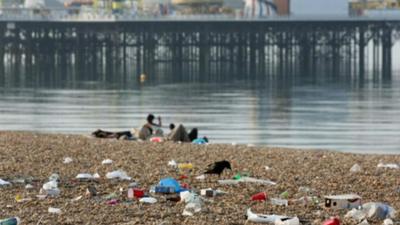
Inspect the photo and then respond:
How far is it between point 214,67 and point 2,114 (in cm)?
4499

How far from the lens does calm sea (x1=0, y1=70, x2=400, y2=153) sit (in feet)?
100

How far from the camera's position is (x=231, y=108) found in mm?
41344

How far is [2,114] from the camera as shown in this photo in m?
38.2

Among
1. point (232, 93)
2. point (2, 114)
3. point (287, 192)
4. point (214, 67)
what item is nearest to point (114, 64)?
point (214, 67)

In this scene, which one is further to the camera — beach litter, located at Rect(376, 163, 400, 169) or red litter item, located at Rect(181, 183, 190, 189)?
beach litter, located at Rect(376, 163, 400, 169)

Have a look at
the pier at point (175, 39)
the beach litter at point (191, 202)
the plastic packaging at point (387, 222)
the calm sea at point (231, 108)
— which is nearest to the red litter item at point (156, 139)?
the calm sea at point (231, 108)

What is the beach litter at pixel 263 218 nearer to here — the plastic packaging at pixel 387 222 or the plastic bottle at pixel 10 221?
the plastic packaging at pixel 387 222

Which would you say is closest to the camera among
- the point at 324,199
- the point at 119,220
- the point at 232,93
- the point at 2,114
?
the point at 119,220

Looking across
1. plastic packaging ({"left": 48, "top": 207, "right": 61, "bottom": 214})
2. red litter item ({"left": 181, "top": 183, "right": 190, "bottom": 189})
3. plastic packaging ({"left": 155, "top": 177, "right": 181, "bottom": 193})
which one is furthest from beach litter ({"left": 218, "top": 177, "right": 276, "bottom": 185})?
plastic packaging ({"left": 48, "top": 207, "right": 61, "bottom": 214})

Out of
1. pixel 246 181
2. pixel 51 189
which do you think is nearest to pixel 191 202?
pixel 51 189

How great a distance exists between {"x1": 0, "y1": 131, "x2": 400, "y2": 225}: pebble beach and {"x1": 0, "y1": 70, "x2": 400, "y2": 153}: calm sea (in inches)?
230

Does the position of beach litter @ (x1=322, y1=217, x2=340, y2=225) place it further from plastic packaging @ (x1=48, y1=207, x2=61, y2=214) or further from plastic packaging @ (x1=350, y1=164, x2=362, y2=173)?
plastic packaging @ (x1=350, y1=164, x2=362, y2=173)

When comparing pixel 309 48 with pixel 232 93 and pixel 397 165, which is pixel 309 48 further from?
pixel 397 165

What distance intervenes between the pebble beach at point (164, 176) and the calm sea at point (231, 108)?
5.85 m
